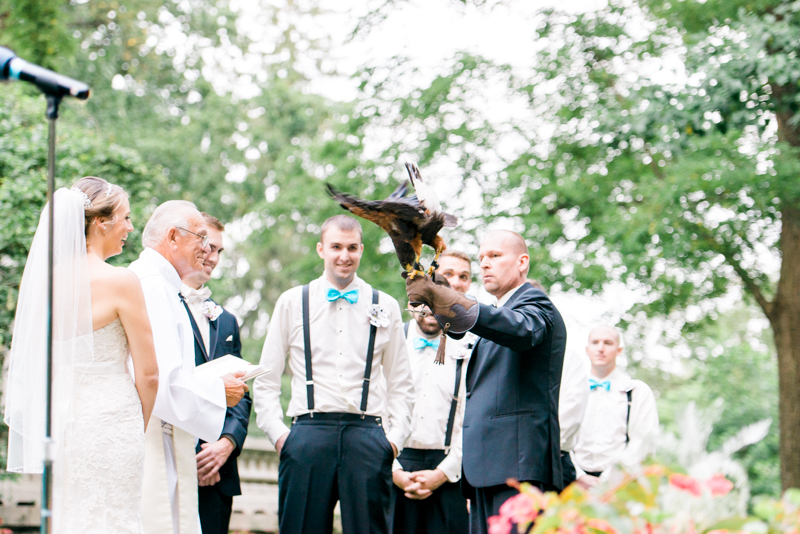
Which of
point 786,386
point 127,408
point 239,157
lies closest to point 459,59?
point 786,386

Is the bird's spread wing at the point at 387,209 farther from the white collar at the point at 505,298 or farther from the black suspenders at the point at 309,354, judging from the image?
the black suspenders at the point at 309,354

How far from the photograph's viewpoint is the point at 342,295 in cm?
463

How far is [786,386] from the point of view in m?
9.08

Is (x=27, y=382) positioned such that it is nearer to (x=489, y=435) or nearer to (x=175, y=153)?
(x=489, y=435)

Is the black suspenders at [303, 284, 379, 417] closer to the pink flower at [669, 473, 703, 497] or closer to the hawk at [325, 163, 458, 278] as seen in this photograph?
the hawk at [325, 163, 458, 278]

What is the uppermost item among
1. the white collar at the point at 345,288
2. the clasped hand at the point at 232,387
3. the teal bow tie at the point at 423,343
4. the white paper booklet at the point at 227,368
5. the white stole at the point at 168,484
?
the white collar at the point at 345,288

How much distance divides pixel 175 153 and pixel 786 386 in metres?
11.2

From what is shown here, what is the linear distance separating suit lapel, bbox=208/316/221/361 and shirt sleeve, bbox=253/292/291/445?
304 mm

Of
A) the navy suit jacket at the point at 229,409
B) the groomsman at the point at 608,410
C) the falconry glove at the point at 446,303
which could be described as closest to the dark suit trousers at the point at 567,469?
the groomsman at the point at 608,410

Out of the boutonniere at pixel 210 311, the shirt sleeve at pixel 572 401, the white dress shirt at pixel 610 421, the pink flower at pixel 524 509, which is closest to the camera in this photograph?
the pink flower at pixel 524 509

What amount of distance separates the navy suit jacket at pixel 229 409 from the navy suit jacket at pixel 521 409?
140 cm

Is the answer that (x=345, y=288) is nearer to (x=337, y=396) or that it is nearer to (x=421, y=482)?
(x=337, y=396)

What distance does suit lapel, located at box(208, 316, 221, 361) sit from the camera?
450cm

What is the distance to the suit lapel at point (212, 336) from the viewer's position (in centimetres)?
450
